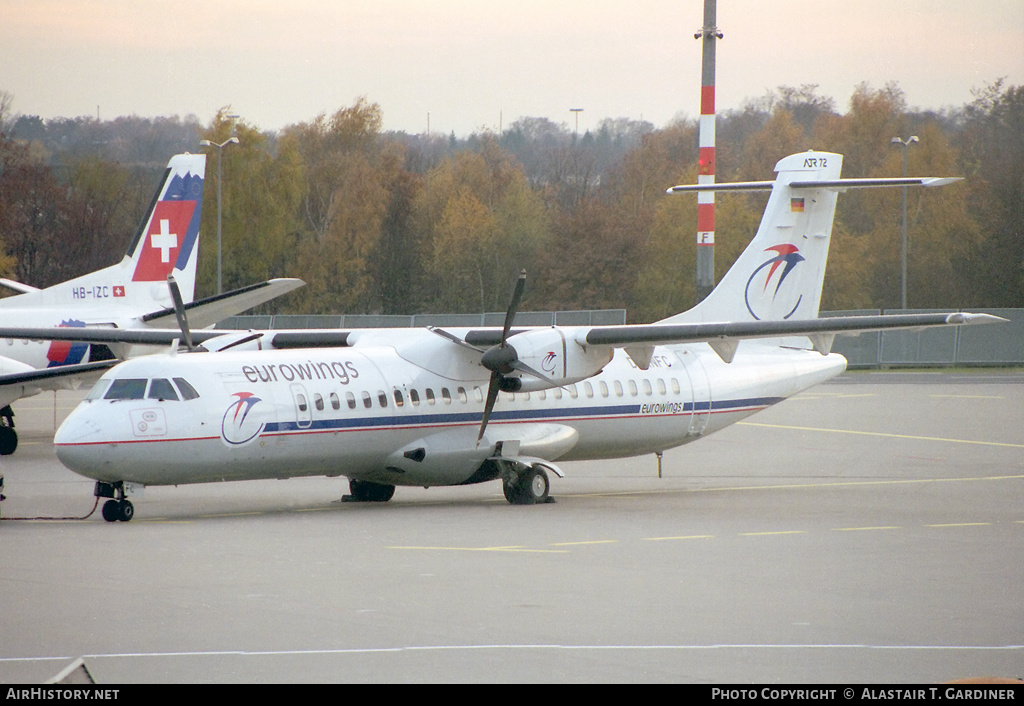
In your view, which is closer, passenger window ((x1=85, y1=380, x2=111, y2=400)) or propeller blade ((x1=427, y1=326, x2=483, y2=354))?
passenger window ((x1=85, y1=380, x2=111, y2=400))

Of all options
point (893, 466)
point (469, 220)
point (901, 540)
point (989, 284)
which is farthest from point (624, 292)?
point (901, 540)

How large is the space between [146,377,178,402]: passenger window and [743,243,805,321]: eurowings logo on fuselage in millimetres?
9466

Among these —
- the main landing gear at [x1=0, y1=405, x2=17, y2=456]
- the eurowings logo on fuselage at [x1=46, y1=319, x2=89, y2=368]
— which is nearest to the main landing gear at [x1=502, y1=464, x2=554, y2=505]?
the main landing gear at [x1=0, y1=405, x2=17, y2=456]

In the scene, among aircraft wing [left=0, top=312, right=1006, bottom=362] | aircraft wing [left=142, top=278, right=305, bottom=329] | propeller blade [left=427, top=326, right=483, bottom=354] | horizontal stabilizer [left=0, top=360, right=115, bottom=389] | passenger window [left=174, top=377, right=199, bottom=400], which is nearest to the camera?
passenger window [left=174, top=377, right=199, bottom=400]

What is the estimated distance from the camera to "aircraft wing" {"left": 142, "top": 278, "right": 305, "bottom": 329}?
20.0m

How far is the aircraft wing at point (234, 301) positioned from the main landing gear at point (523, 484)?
468 cm

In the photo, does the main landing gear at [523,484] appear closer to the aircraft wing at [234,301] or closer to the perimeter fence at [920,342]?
the aircraft wing at [234,301]

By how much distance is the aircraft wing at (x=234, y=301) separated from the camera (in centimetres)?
1998

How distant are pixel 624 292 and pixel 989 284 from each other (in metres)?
16.1

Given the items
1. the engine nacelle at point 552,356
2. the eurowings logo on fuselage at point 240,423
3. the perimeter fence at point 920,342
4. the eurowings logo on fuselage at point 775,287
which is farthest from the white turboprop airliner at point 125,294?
the perimeter fence at point 920,342

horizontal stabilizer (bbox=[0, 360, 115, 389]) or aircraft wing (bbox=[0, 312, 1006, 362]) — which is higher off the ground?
aircraft wing (bbox=[0, 312, 1006, 362])

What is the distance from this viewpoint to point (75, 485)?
1922 cm

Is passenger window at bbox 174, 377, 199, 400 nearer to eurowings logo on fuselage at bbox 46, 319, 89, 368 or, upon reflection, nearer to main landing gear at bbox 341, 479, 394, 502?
main landing gear at bbox 341, 479, 394, 502

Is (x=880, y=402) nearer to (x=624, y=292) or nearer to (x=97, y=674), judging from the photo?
(x=624, y=292)
